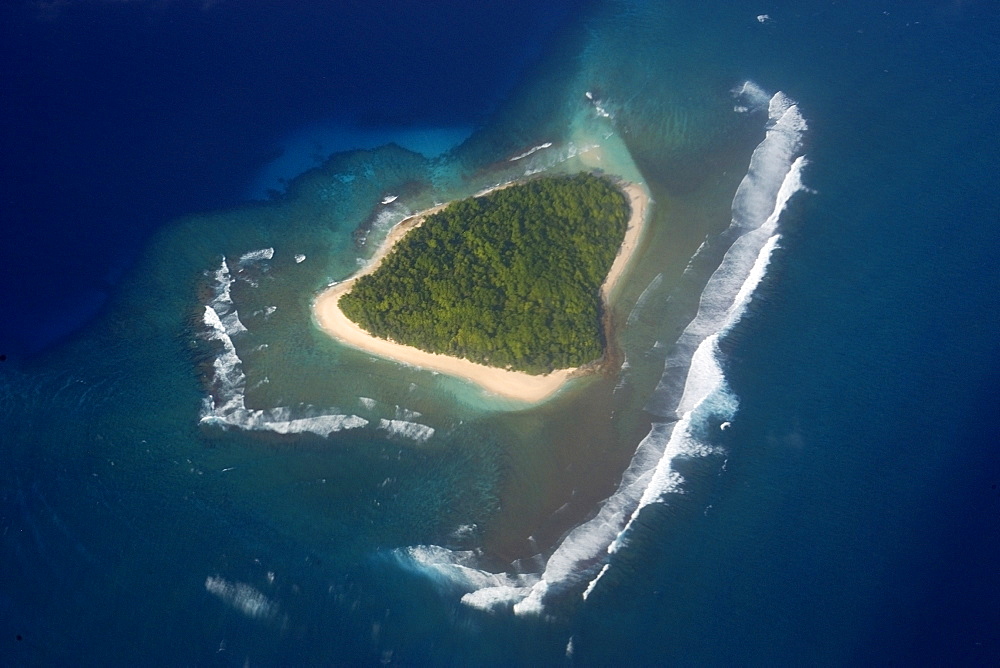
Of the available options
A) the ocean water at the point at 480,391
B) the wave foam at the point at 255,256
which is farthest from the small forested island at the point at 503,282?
the wave foam at the point at 255,256

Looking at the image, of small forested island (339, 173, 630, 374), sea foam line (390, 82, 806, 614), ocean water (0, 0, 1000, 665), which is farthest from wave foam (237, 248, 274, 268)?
sea foam line (390, 82, 806, 614)

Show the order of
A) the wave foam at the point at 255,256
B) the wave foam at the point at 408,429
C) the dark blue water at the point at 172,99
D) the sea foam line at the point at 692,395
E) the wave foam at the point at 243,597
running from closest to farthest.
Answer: the wave foam at the point at 243,597 < the sea foam line at the point at 692,395 < the wave foam at the point at 408,429 < the wave foam at the point at 255,256 < the dark blue water at the point at 172,99

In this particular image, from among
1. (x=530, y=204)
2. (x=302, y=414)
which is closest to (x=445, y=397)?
(x=302, y=414)

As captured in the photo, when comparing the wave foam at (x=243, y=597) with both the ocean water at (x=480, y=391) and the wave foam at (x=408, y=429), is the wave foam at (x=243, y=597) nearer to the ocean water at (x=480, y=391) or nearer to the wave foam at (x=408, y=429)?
the ocean water at (x=480, y=391)

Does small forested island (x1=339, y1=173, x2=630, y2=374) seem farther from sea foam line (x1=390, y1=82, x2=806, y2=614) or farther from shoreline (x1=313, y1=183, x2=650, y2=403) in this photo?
sea foam line (x1=390, y1=82, x2=806, y2=614)

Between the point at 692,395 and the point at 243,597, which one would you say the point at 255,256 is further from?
the point at 692,395

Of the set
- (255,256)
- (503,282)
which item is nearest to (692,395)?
(503,282)
